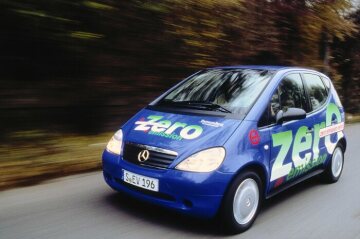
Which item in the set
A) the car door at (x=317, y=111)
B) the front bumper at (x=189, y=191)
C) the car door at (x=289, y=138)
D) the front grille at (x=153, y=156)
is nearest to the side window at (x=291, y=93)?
the car door at (x=289, y=138)

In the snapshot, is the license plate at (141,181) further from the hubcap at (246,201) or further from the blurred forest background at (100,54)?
the blurred forest background at (100,54)

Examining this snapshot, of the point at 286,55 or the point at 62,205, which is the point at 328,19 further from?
→ the point at 62,205

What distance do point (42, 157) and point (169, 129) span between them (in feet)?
7.31

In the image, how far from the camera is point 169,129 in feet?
14.0

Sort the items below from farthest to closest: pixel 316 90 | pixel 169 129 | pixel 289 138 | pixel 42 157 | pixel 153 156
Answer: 1. pixel 316 90
2. pixel 42 157
3. pixel 289 138
4. pixel 169 129
5. pixel 153 156

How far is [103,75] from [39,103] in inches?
53.8

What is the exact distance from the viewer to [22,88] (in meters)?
6.64

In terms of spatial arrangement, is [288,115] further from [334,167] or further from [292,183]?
[334,167]

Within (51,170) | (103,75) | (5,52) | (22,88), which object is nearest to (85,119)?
(103,75)

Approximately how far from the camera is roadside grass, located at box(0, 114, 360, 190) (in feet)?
16.8

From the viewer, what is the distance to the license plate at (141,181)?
12.9 ft

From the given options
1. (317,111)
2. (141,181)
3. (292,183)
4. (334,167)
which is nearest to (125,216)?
(141,181)

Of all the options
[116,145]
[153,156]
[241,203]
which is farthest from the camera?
[116,145]

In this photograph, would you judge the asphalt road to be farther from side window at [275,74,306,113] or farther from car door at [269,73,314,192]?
side window at [275,74,306,113]
